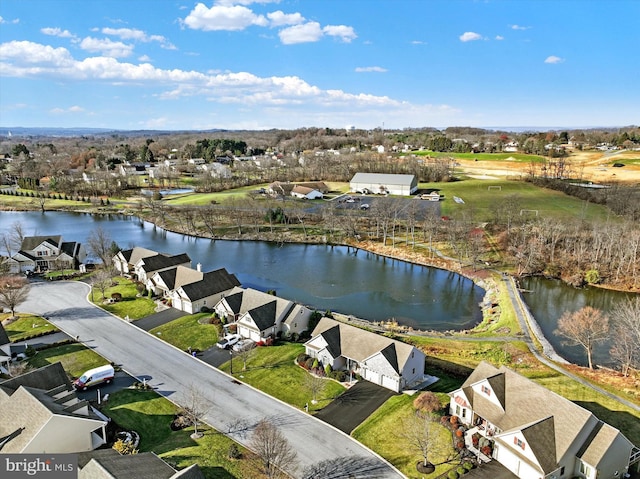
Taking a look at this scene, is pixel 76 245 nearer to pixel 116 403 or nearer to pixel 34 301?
pixel 34 301

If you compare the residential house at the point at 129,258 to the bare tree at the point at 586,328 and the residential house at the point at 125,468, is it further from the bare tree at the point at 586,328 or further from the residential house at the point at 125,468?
the bare tree at the point at 586,328

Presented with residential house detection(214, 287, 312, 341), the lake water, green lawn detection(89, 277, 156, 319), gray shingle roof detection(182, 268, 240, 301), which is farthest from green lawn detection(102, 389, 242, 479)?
the lake water

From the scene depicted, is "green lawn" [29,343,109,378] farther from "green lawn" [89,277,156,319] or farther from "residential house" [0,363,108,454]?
"green lawn" [89,277,156,319]

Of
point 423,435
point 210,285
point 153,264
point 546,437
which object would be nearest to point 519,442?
point 546,437

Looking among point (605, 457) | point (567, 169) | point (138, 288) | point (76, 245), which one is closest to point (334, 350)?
point (605, 457)

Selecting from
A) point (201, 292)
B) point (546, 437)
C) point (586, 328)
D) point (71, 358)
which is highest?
point (586, 328)

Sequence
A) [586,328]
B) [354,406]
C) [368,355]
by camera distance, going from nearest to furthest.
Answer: [354,406] → [368,355] → [586,328]

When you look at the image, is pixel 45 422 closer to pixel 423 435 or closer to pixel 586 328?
pixel 423 435
